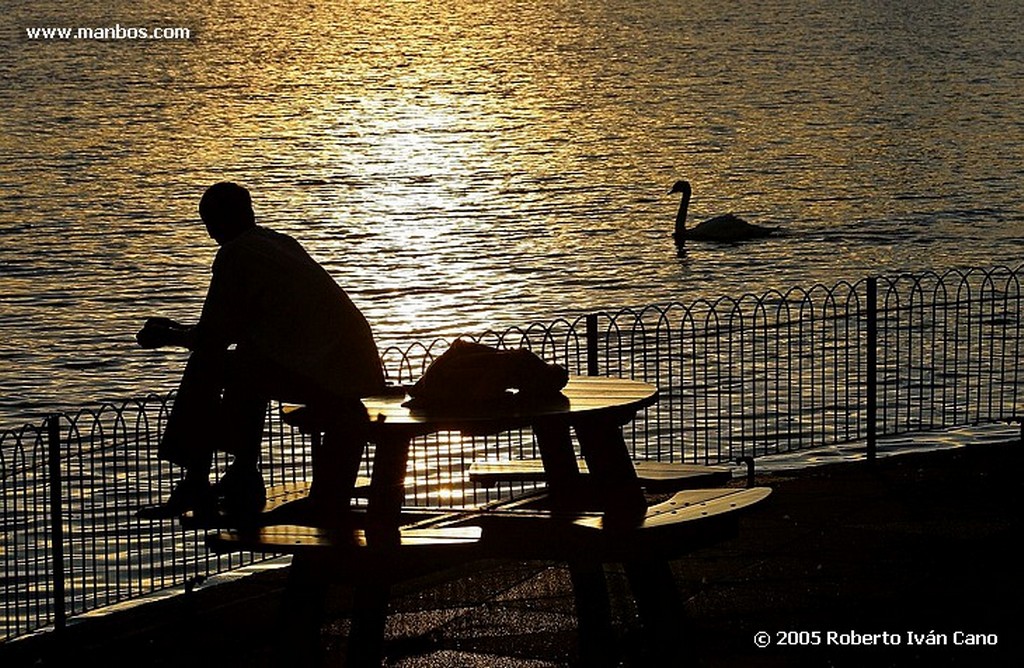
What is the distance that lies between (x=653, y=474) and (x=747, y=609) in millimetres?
994

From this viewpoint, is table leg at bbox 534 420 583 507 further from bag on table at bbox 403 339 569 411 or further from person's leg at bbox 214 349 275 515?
person's leg at bbox 214 349 275 515

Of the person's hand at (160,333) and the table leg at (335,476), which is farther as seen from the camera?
the table leg at (335,476)

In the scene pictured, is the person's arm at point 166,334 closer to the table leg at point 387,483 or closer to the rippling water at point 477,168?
the table leg at point 387,483

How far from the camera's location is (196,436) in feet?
33.1

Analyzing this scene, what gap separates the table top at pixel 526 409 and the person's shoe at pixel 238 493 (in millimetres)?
746

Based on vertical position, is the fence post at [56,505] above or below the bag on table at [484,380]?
below

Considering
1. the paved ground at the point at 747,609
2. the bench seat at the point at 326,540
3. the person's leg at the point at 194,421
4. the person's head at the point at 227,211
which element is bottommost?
the paved ground at the point at 747,609

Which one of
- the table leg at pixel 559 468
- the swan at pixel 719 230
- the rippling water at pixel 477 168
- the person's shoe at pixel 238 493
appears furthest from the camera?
the swan at pixel 719 230

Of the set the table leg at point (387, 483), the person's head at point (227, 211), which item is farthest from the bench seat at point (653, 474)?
the person's head at point (227, 211)

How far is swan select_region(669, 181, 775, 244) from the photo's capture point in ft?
146

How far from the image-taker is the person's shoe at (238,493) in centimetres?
1060

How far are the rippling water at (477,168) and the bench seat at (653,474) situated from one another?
14.5m

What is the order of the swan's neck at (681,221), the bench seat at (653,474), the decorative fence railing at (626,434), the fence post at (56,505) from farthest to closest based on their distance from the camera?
the swan's neck at (681,221) < the decorative fence railing at (626,434) < the fence post at (56,505) < the bench seat at (653,474)

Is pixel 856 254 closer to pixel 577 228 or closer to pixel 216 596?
pixel 577 228
